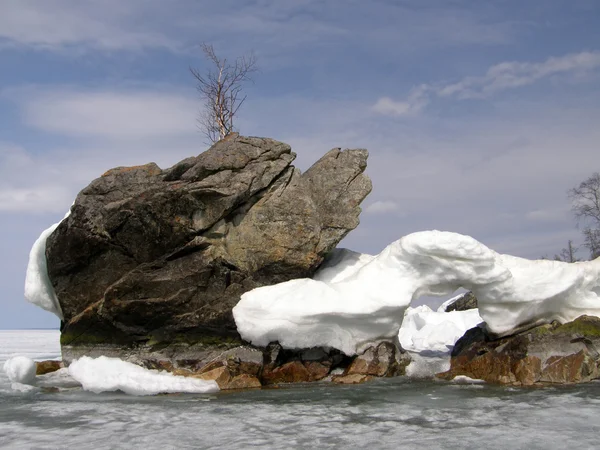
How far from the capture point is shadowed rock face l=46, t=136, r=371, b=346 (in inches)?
529

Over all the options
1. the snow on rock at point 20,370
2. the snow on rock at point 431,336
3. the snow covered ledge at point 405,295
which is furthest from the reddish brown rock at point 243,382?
the snow on rock at point 20,370

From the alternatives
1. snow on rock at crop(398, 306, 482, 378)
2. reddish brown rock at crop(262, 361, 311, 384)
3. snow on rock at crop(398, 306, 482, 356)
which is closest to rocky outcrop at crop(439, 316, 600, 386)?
snow on rock at crop(398, 306, 482, 378)

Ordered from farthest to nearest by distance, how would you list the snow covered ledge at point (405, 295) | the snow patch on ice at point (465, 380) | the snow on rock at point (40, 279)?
the snow on rock at point (40, 279) < the snow covered ledge at point (405, 295) < the snow patch on ice at point (465, 380)

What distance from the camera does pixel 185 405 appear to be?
10.1 m

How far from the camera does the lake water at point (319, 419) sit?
7.29 m

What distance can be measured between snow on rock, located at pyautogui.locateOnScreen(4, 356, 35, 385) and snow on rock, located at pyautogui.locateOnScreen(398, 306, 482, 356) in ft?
33.0

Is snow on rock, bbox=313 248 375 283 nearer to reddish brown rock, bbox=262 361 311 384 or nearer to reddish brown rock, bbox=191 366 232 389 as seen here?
reddish brown rock, bbox=262 361 311 384

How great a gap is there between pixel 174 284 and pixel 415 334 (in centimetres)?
1103

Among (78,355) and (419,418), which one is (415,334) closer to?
(78,355)

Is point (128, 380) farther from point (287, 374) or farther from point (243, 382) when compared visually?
point (287, 374)

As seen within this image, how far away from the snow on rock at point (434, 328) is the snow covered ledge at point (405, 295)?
15.7 feet

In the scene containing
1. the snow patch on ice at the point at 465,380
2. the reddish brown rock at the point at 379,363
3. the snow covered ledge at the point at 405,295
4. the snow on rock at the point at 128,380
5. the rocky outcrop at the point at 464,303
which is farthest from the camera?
the rocky outcrop at the point at 464,303

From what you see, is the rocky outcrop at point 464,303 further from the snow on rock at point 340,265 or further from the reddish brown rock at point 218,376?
the reddish brown rock at point 218,376

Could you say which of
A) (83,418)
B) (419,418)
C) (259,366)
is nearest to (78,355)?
(259,366)
